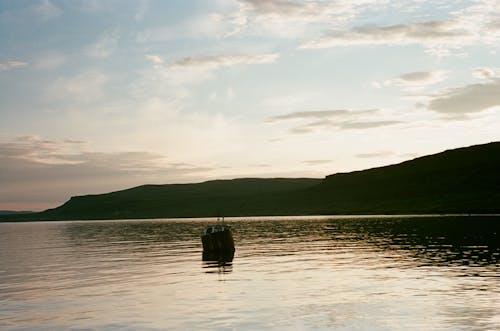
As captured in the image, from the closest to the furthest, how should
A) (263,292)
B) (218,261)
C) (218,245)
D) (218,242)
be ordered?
1. (263,292)
2. (218,261)
3. (218,245)
4. (218,242)

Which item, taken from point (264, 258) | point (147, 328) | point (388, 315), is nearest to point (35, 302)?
point (147, 328)

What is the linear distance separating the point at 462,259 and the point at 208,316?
41.3 meters

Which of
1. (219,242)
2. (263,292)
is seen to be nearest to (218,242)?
(219,242)

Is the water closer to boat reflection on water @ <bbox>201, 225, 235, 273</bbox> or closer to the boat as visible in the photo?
boat reflection on water @ <bbox>201, 225, 235, 273</bbox>

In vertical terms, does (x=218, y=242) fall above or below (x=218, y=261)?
above

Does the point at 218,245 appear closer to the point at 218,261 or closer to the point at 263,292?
the point at 218,261

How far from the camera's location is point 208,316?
35.3 metres

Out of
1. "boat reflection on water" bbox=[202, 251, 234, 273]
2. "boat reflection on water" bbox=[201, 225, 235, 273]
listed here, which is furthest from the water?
"boat reflection on water" bbox=[201, 225, 235, 273]

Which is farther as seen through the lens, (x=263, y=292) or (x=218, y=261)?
(x=218, y=261)

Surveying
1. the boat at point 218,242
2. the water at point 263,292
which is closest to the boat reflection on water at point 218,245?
the boat at point 218,242

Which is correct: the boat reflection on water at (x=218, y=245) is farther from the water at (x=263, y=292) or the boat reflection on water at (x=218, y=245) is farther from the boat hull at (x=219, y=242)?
the water at (x=263, y=292)

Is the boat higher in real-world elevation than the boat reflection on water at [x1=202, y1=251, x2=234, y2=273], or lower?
higher

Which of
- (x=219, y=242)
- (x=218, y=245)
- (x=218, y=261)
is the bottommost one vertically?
(x=218, y=261)

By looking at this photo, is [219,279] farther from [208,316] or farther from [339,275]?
[208,316]
